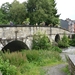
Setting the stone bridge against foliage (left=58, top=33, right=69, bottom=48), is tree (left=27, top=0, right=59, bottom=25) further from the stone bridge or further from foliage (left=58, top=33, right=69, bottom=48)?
the stone bridge

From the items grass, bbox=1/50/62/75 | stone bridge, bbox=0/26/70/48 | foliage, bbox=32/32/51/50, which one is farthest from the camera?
foliage, bbox=32/32/51/50

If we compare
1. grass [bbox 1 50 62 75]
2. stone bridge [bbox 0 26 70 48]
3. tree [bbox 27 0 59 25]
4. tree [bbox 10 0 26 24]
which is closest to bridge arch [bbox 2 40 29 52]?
stone bridge [bbox 0 26 70 48]

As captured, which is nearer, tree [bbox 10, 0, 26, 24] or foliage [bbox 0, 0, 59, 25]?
foliage [bbox 0, 0, 59, 25]

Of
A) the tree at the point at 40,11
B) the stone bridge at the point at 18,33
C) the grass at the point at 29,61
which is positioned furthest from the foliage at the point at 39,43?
the tree at the point at 40,11

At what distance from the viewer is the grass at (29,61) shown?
38.7ft

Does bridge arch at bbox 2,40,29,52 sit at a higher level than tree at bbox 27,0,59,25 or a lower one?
lower

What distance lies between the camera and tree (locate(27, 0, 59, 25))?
33.0 metres

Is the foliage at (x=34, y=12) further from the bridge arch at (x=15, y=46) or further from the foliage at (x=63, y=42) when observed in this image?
the bridge arch at (x=15, y=46)

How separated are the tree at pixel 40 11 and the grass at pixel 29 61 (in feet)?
52.1

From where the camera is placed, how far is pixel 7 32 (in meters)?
18.8

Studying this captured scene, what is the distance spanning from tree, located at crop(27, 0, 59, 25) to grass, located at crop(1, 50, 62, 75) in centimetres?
1588

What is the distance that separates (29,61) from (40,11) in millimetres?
18475

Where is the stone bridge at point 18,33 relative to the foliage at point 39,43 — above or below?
above

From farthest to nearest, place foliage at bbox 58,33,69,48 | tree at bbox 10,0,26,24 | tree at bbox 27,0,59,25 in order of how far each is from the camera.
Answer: tree at bbox 10,0,26,24, tree at bbox 27,0,59,25, foliage at bbox 58,33,69,48
